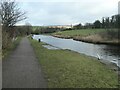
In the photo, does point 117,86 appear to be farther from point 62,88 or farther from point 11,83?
point 11,83

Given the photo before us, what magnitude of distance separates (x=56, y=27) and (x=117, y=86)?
6290 inches

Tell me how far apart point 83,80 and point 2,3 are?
2193 cm

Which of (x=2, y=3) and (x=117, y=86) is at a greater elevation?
(x=2, y=3)

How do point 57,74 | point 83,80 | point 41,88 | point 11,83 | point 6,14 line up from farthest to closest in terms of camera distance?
1. point 6,14
2. point 57,74
3. point 83,80
4. point 11,83
5. point 41,88

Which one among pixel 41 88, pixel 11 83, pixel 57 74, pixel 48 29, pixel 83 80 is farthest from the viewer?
pixel 48 29

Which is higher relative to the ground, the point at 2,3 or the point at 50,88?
the point at 2,3

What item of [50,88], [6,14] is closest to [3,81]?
[50,88]

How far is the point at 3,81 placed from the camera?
9219mm

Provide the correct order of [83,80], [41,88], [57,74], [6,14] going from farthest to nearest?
[6,14], [57,74], [83,80], [41,88]

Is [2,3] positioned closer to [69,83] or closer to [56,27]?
[69,83]

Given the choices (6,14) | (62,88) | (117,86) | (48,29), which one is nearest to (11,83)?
(62,88)

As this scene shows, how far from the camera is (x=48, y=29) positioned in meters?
164

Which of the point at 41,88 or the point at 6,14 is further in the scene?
the point at 6,14

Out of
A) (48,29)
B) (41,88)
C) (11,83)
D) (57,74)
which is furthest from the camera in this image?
(48,29)
